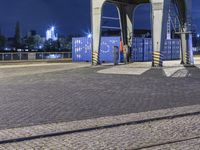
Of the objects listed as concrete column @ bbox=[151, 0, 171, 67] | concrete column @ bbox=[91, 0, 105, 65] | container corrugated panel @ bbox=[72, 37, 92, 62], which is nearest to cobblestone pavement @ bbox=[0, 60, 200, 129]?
concrete column @ bbox=[151, 0, 171, 67]

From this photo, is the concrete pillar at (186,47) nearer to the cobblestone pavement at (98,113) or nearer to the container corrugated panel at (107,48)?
the container corrugated panel at (107,48)

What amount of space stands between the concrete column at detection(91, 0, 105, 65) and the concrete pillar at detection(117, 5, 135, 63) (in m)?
5.38

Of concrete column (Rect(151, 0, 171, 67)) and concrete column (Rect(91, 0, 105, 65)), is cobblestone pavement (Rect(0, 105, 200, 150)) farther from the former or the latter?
concrete column (Rect(91, 0, 105, 65))

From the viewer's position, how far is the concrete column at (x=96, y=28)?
127 feet

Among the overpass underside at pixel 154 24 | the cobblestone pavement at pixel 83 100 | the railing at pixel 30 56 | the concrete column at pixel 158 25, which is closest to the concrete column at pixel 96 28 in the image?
the overpass underside at pixel 154 24

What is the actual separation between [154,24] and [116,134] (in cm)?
2797

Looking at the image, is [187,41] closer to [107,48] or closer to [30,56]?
[107,48]

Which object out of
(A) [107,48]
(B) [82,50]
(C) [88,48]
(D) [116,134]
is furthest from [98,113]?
(B) [82,50]

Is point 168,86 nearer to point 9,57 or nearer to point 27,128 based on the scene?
point 27,128

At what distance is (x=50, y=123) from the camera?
392 inches

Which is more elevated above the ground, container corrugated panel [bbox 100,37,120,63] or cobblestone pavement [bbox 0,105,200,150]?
container corrugated panel [bbox 100,37,120,63]

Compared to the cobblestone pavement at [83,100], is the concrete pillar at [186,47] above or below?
above

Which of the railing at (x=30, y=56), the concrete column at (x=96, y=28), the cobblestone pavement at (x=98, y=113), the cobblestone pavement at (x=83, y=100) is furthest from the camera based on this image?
the railing at (x=30, y=56)

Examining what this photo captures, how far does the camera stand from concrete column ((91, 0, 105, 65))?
38.8 m
